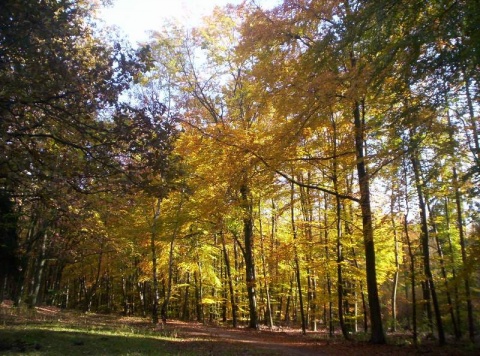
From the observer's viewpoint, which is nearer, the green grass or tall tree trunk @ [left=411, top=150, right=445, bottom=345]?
the green grass

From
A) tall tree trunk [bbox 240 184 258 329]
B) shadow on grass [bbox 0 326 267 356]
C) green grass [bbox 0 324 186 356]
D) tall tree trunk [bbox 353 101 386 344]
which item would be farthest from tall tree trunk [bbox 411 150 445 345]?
green grass [bbox 0 324 186 356]

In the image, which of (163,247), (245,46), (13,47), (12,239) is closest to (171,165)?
(13,47)

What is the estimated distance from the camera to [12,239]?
1406 centimetres

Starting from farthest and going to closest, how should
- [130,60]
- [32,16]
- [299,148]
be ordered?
[299,148], [130,60], [32,16]

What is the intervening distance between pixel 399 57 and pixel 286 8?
5.32 meters

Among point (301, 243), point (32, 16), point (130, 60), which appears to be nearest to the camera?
point (32, 16)

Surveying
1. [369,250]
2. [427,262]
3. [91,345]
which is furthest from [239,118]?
[91,345]

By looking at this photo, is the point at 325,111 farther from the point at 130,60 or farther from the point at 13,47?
the point at 13,47

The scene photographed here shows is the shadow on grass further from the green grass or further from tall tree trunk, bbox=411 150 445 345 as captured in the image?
tall tree trunk, bbox=411 150 445 345

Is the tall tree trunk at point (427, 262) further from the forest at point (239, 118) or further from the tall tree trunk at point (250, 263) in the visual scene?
the tall tree trunk at point (250, 263)

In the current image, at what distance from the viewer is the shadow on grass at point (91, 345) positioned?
870cm

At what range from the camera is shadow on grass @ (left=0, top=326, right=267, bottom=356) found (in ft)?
28.6

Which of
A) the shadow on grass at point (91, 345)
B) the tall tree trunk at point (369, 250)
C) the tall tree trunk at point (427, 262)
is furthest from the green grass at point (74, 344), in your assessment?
the tall tree trunk at point (427, 262)

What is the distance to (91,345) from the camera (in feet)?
32.3
